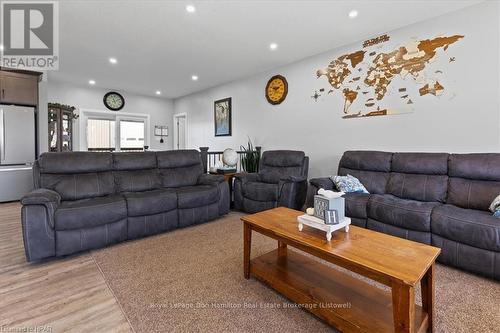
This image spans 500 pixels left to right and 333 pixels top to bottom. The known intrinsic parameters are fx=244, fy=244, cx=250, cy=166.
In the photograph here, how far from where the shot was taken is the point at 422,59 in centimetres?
305

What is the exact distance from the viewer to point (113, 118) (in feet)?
22.3

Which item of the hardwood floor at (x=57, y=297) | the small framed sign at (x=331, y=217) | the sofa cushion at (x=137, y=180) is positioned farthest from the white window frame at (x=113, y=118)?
the small framed sign at (x=331, y=217)

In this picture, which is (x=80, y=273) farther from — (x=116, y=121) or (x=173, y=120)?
(x=173, y=120)

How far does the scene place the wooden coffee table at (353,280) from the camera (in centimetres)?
112

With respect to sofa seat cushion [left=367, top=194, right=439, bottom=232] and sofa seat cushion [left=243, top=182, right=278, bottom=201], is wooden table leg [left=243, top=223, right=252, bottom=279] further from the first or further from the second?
sofa seat cushion [left=243, top=182, right=278, bottom=201]

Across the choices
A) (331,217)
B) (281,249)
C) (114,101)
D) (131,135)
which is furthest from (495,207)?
(114,101)

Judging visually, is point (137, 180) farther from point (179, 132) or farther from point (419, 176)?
point (179, 132)

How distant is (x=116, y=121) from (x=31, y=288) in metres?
5.81

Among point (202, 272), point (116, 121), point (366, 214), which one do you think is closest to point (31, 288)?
point (202, 272)

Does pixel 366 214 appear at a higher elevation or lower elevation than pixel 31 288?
higher

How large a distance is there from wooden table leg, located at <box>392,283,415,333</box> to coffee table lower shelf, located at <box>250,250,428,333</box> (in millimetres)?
140

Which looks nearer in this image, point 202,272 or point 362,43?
point 202,272

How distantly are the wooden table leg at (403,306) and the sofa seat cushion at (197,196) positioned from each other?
2.41 meters

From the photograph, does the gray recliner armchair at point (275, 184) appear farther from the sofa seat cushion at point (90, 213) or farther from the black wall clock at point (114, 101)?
the black wall clock at point (114, 101)
